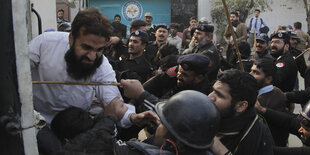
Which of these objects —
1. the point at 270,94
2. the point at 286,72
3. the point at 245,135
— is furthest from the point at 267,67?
the point at 245,135

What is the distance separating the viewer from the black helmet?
1.64 m

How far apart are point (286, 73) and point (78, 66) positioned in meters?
3.38

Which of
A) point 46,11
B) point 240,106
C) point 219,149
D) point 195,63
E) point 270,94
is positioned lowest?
point 219,149

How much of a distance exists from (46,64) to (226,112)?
1375mm

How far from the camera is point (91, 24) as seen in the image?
2281 millimetres

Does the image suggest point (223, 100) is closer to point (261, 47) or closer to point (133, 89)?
point (133, 89)

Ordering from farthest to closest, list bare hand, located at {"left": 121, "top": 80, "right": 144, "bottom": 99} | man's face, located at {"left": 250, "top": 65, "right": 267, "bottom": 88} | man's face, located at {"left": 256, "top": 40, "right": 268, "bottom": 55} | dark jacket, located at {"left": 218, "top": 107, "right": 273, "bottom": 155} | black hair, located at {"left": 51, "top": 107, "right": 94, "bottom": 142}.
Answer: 1. man's face, located at {"left": 256, "top": 40, "right": 268, "bottom": 55}
2. man's face, located at {"left": 250, "top": 65, "right": 267, "bottom": 88}
3. bare hand, located at {"left": 121, "top": 80, "right": 144, "bottom": 99}
4. dark jacket, located at {"left": 218, "top": 107, "right": 273, "bottom": 155}
5. black hair, located at {"left": 51, "top": 107, "right": 94, "bottom": 142}

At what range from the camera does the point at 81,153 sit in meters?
1.51

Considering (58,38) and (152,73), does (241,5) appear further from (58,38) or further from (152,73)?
(58,38)

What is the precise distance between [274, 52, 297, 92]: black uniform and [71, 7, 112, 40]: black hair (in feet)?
10.1

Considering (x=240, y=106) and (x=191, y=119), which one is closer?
(x=191, y=119)

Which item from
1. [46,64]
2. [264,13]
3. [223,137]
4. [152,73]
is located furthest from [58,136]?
[264,13]

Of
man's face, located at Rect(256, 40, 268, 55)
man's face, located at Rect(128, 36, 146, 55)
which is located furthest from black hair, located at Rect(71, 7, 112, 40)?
man's face, located at Rect(256, 40, 268, 55)

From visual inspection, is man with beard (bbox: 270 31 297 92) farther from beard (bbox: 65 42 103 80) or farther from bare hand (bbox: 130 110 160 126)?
beard (bbox: 65 42 103 80)
